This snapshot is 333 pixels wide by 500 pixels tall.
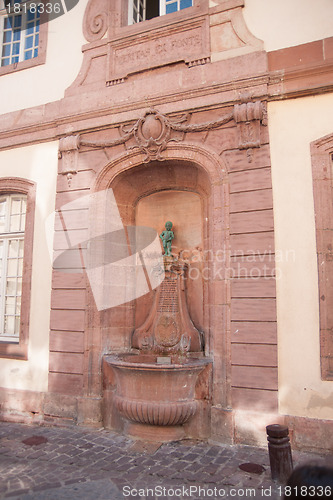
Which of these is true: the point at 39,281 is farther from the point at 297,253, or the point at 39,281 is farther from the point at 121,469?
the point at 297,253

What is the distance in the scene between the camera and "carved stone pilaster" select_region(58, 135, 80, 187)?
5.54 m

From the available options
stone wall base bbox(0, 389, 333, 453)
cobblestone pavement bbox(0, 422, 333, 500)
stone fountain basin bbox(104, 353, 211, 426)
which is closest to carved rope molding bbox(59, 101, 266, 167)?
stone fountain basin bbox(104, 353, 211, 426)

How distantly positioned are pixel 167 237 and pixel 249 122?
1.99m

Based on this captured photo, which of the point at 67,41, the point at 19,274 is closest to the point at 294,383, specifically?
the point at 19,274

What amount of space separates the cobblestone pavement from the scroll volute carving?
5.66 m

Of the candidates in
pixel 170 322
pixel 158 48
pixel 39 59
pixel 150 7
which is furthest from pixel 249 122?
pixel 39 59

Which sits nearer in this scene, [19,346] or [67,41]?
[19,346]

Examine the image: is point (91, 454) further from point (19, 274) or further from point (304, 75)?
point (304, 75)

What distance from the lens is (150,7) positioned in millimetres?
6773

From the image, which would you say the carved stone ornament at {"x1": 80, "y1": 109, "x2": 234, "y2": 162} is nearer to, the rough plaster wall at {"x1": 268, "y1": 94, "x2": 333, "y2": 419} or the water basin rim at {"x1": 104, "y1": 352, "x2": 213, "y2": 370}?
the rough plaster wall at {"x1": 268, "y1": 94, "x2": 333, "y2": 419}

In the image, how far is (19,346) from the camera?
18.1ft

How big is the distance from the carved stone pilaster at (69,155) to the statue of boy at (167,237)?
1.56 metres

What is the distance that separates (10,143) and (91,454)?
4702 mm

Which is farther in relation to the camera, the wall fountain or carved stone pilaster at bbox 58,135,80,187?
A: carved stone pilaster at bbox 58,135,80,187
